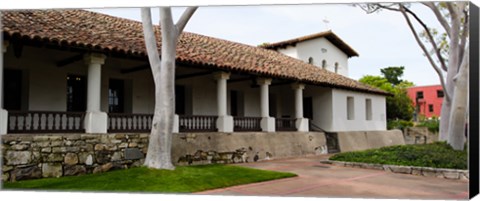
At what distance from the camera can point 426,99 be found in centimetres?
1527

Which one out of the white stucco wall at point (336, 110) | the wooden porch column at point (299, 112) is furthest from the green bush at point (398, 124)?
the wooden porch column at point (299, 112)

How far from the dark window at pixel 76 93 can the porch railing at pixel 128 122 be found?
1.86 meters

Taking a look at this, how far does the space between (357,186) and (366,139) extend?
37.5 feet

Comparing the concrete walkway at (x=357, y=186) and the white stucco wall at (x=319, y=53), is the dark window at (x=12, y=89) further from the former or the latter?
the white stucco wall at (x=319, y=53)

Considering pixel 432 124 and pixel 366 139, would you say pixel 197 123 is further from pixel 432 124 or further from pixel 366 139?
pixel 432 124

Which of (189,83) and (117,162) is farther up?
(189,83)

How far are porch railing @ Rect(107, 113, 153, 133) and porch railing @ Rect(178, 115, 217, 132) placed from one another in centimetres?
110

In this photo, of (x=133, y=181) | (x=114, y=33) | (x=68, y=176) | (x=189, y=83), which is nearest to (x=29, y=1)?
(x=114, y=33)

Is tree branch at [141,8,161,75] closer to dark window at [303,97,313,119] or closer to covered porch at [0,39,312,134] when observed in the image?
covered porch at [0,39,312,134]

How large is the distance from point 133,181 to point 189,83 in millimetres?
6699

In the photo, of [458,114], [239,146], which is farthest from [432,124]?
[239,146]

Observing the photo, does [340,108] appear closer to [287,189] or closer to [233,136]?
[233,136]

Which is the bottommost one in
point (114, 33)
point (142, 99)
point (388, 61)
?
point (142, 99)

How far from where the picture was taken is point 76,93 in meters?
12.4
